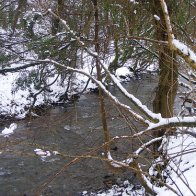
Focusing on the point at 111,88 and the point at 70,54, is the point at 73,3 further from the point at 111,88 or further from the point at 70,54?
the point at 111,88

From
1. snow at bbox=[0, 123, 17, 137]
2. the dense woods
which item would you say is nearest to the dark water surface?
snow at bbox=[0, 123, 17, 137]

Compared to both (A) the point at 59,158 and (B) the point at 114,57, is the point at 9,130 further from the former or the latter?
(B) the point at 114,57

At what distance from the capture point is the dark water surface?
26.0ft

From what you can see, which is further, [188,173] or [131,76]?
[131,76]

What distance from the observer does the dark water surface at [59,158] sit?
26.0 feet

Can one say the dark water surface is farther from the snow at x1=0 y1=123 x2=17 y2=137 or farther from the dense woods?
the dense woods

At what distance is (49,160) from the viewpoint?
922cm

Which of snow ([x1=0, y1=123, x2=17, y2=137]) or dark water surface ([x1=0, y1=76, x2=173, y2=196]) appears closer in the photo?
dark water surface ([x1=0, y1=76, x2=173, y2=196])

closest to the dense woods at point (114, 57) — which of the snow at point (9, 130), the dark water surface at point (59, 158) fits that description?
the dark water surface at point (59, 158)

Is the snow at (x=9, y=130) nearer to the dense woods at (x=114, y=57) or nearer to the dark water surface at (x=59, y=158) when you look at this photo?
the dark water surface at (x=59, y=158)

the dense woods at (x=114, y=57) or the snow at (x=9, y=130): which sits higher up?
the dense woods at (x=114, y=57)

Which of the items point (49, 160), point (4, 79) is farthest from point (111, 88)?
point (49, 160)

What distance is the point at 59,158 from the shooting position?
30.6 feet

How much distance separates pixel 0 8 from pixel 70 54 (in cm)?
528
